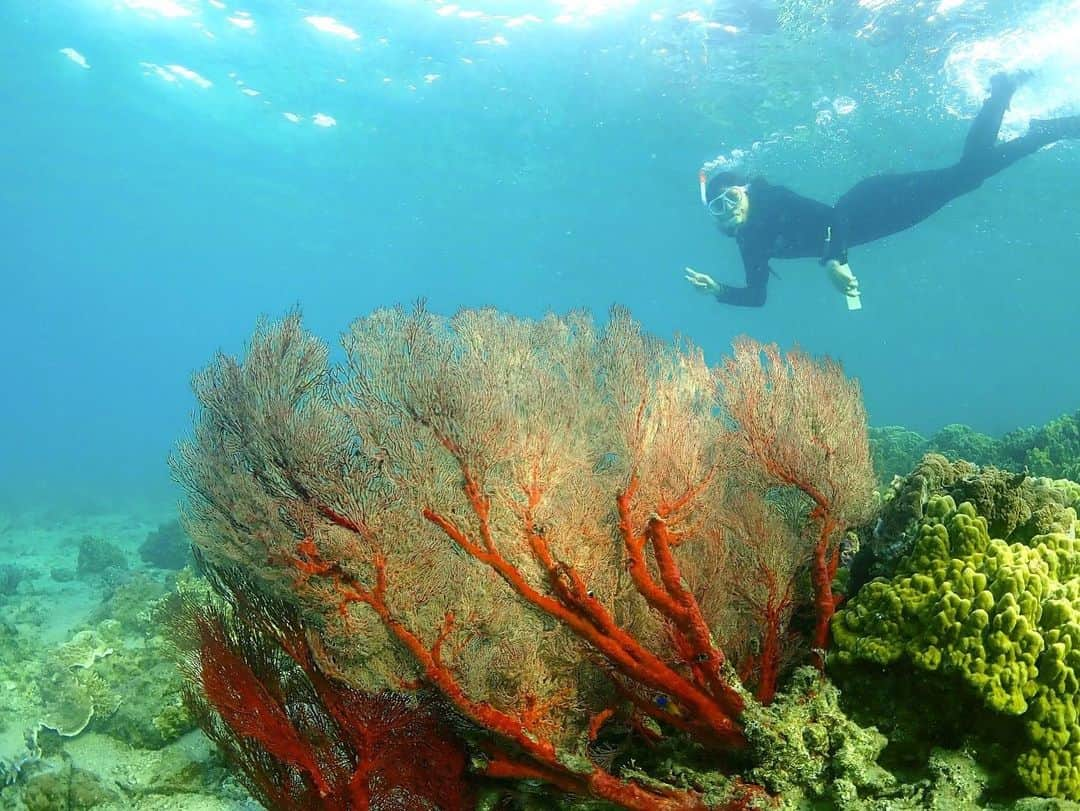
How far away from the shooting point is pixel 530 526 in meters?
2.97

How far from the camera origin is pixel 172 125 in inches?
1470

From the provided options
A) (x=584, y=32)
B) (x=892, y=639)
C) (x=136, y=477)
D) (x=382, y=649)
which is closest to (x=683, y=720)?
(x=892, y=639)

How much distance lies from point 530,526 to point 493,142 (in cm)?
3546

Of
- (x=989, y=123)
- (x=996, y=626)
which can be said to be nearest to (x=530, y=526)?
(x=996, y=626)

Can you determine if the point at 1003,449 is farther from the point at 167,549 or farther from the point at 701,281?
the point at 167,549

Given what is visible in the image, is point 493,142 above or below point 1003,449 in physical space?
above

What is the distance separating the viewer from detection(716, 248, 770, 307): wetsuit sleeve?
37.3ft

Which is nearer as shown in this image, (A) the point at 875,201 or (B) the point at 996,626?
(B) the point at 996,626

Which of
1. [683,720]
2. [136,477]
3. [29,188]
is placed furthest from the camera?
[29,188]

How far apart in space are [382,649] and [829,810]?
7.59ft

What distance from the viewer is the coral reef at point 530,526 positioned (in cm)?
305

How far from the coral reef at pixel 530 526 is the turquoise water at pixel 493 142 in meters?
0.66

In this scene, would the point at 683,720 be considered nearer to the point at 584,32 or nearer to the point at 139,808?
the point at 139,808

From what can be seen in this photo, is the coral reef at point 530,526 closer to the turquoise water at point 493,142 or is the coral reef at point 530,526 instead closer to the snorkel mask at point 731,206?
the turquoise water at point 493,142
